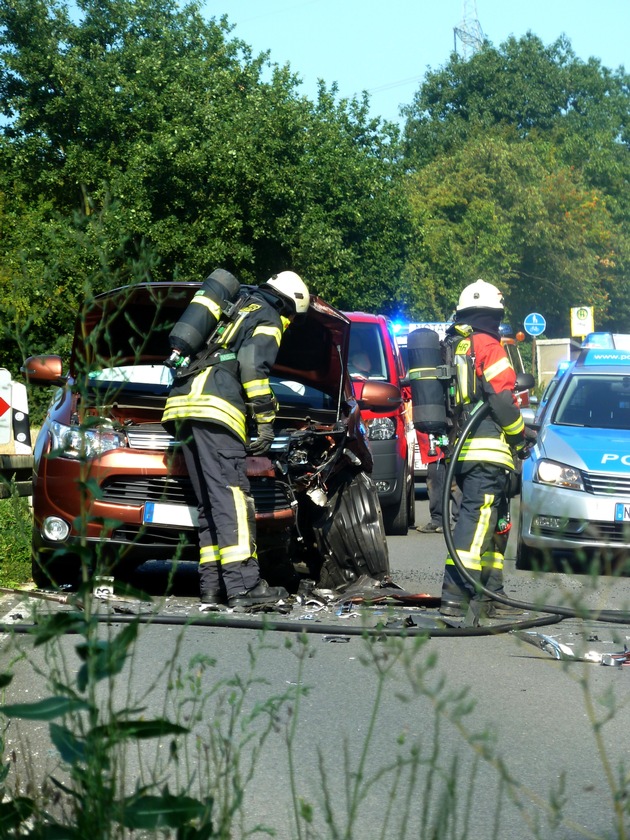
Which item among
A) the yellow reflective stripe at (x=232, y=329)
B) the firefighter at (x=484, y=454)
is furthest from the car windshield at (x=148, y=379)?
the firefighter at (x=484, y=454)

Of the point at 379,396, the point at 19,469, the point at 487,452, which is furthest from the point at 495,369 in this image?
the point at 19,469

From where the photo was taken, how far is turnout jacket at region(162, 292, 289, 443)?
7605 millimetres

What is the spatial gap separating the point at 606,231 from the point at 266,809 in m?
55.0

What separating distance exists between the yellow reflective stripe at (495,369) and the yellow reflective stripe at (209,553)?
1851 mm

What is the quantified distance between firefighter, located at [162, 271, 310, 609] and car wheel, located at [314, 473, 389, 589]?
86 centimetres

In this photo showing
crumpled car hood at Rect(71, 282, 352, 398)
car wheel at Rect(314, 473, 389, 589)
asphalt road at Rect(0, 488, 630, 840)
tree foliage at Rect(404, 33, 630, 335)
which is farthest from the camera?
tree foliage at Rect(404, 33, 630, 335)

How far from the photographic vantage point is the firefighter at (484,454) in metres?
7.68

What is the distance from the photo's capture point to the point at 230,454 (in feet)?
25.1

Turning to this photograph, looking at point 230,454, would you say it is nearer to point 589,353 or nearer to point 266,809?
point 266,809

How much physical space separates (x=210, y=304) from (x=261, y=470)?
105 cm

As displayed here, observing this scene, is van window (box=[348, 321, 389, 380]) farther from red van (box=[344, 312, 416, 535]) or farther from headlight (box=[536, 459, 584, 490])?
headlight (box=[536, 459, 584, 490])

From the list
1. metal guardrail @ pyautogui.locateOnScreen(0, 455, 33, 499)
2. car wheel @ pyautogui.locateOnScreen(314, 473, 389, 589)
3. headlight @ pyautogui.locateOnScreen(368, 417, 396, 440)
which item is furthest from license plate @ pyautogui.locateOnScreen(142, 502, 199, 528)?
headlight @ pyautogui.locateOnScreen(368, 417, 396, 440)

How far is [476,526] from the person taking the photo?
7.73 metres

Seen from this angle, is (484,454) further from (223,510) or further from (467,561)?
(223,510)
